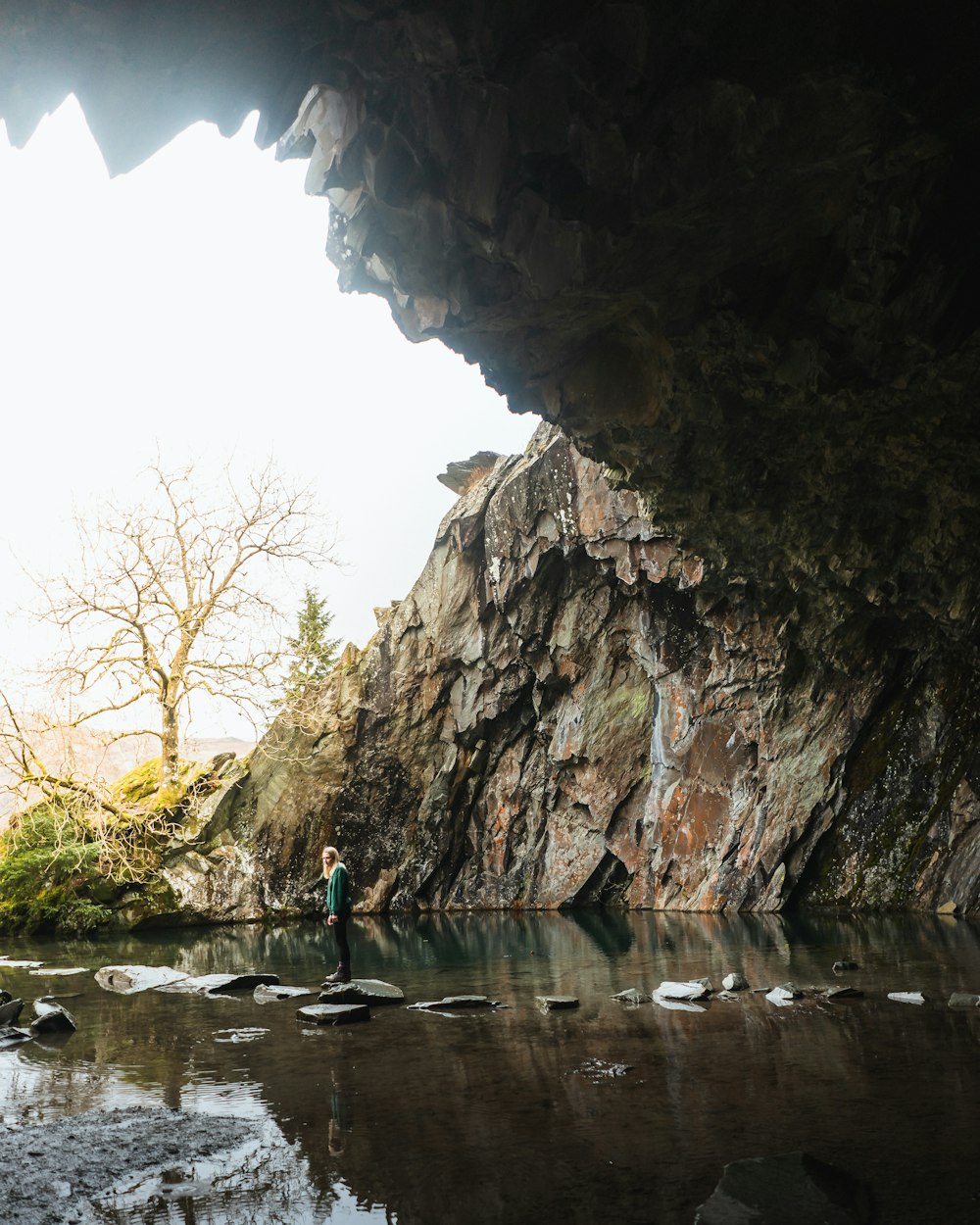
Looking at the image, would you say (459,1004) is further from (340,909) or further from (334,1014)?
(340,909)

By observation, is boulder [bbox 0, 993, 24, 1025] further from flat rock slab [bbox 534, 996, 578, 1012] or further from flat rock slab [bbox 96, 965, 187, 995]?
flat rock slab [bbox 534, 996, 578, 1012]

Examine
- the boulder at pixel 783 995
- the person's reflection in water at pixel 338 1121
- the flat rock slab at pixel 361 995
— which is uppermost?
the person's reflection in water at pixel 338 1121

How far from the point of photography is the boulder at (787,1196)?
381 centimetres

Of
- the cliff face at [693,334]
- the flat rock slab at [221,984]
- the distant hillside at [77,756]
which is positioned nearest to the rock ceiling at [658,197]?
the cliff face at [693,334]

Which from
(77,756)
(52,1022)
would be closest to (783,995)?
(52,1022)

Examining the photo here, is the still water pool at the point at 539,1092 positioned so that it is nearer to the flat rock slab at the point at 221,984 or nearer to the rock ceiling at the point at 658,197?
the flat rock slab at the point at 221,984

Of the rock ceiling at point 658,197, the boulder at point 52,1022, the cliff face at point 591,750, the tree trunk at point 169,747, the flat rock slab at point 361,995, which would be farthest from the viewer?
the tree trunk at point 169,747

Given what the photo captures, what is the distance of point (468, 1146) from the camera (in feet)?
16.6

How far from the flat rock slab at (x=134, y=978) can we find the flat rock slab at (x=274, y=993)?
6.76ft

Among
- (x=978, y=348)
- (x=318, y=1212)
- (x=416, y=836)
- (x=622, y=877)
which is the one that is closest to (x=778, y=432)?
(x=978, y=348)

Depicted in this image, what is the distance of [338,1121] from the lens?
5.65m

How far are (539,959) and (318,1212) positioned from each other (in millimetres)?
11032

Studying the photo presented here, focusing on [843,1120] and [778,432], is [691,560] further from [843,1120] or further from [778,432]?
[843,1120]

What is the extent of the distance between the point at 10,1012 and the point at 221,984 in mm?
2940
